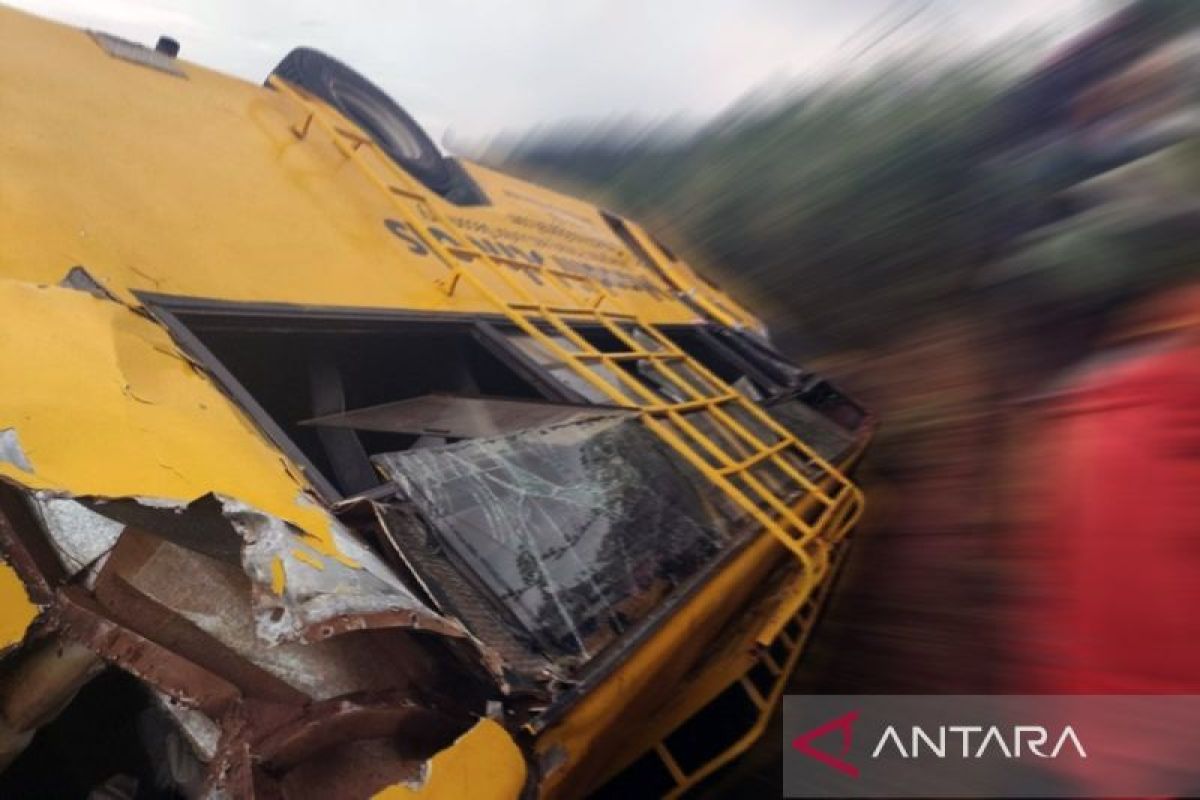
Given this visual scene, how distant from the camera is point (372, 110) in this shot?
3.67 m

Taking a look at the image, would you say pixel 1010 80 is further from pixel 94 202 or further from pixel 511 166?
pixel 511 166

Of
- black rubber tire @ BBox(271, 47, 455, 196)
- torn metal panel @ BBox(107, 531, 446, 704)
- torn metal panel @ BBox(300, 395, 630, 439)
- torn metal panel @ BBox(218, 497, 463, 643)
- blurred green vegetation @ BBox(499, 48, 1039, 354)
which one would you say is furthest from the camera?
blurred green vegetation @ BBox(499, 48, 1039, 354)

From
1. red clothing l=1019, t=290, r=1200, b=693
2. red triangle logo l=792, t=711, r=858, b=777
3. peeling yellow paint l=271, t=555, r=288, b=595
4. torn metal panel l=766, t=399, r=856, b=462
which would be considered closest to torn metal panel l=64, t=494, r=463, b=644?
peeling yellow paint l=271, t=555, r=288, b=595

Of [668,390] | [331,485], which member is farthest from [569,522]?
[668,390]

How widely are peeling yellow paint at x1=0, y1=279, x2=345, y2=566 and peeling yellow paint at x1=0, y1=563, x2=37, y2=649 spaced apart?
0.61ft

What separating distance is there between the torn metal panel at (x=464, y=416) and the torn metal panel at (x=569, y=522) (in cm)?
9

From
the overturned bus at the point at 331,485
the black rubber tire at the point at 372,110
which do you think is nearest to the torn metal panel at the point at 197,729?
the overturned bus at the point at 331,485

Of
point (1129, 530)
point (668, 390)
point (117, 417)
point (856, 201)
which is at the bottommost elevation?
Result: point (117, 417)

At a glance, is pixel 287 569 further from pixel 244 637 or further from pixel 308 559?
pixel 244 637

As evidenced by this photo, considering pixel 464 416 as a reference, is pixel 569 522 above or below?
above

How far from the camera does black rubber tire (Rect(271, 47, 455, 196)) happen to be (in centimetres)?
340

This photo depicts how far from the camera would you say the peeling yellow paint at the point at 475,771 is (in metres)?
0.92

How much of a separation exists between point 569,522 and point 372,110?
9.31ft

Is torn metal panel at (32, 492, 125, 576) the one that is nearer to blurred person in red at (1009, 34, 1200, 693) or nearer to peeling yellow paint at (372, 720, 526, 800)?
peeling yellow paint at (372, 720, 526, 800)
